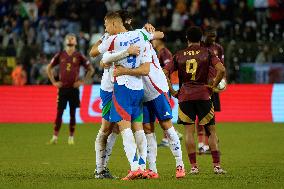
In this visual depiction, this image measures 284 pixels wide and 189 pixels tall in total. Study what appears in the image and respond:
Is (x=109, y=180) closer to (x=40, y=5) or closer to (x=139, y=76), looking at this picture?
(x=139, y=76)

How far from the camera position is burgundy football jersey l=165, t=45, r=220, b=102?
13.8 metres

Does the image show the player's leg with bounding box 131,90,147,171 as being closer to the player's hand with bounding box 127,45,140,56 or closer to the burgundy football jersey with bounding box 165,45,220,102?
the player's hand with bounding box 127,45,140,56

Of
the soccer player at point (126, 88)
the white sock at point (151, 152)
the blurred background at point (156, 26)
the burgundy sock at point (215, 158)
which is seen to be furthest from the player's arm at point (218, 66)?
the blurred background at point (156, 26)

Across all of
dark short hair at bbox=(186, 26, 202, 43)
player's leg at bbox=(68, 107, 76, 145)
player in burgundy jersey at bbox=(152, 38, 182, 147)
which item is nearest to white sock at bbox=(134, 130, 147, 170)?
dark short hair at bbox=(186, 26, 202, 43)

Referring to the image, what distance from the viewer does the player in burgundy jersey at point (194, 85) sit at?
1377cm

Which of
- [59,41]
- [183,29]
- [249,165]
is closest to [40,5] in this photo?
[59,41]

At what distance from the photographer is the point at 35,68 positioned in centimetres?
3027

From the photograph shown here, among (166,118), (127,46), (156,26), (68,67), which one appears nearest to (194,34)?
(166,118)

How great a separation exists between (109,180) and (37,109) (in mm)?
15076

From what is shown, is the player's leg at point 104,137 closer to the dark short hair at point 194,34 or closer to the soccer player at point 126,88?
the soccer player at point 126,88

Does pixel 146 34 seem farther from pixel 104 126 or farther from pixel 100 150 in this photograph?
pixel 100 150

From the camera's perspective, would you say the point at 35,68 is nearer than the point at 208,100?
No

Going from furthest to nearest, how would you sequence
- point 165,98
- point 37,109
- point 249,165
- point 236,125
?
point 37,109 → point 236,125 → point 249,165 → point 165,98

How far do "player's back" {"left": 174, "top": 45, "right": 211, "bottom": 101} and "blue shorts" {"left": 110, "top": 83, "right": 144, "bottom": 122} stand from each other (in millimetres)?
1546
